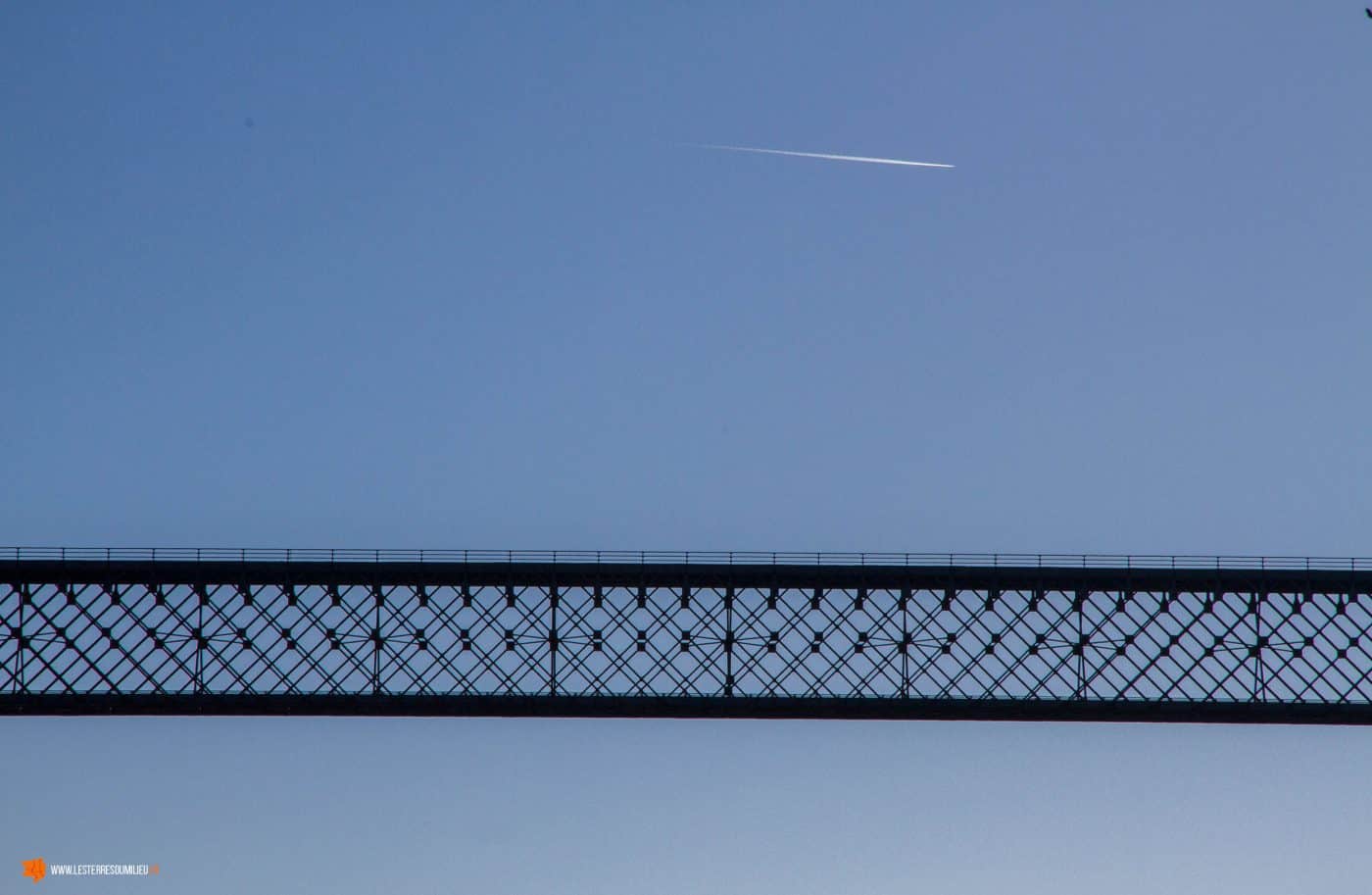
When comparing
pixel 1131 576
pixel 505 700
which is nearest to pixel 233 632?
pixel 505 700

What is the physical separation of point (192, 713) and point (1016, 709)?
25014mm

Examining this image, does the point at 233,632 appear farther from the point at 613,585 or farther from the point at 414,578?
the point at 613,585

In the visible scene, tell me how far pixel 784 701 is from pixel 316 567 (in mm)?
14974

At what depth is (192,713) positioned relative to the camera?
8094cm

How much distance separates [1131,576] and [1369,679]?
768cm

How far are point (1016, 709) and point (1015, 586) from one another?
3.94 metres

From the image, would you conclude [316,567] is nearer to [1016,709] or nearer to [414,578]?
[414,578]

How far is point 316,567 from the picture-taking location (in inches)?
3231

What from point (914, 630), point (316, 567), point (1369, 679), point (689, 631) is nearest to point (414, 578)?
point (316, 567)

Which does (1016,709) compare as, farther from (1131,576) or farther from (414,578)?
(414,578)

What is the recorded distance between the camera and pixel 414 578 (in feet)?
269

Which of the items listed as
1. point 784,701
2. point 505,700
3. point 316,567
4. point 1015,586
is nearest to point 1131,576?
point 1015,586

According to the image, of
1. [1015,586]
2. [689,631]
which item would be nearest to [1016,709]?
[1015,586]

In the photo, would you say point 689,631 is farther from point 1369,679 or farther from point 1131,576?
point 1369,679
